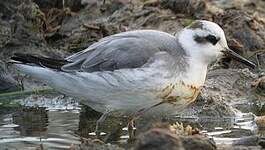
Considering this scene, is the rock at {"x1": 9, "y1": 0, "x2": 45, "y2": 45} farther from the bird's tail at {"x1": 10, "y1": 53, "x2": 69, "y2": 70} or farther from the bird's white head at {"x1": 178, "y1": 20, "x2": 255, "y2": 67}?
the bird's white head at {"x1": 178, "y1": 20, "x2": 255, "y2": 67}

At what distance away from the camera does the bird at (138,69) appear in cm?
823

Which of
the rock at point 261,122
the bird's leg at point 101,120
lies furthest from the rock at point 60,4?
the rock at point 261,122

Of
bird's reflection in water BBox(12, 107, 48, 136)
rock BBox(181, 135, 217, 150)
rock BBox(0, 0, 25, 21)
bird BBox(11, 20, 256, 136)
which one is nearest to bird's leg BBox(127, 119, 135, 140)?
bird BBox(11, 20, 256, 136)

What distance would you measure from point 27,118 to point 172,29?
3475mm

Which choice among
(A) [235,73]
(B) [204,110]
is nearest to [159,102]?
(B) [204,110]

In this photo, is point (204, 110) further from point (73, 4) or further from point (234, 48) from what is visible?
point (73, 4)

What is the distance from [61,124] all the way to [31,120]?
0.46m

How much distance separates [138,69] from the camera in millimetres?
8273

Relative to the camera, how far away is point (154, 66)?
825cm

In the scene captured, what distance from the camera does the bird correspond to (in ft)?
27.0

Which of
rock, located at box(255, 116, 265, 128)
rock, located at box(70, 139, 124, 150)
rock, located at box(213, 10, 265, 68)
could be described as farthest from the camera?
rock, located at box(213, 10, 265, 68)

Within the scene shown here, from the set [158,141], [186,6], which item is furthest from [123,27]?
[158,141]

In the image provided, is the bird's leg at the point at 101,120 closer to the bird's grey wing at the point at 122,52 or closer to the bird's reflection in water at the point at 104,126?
the bird's reflection in water at the point at 104,126

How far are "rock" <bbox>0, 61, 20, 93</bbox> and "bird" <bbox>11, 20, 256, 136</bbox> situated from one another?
6.72 feet
